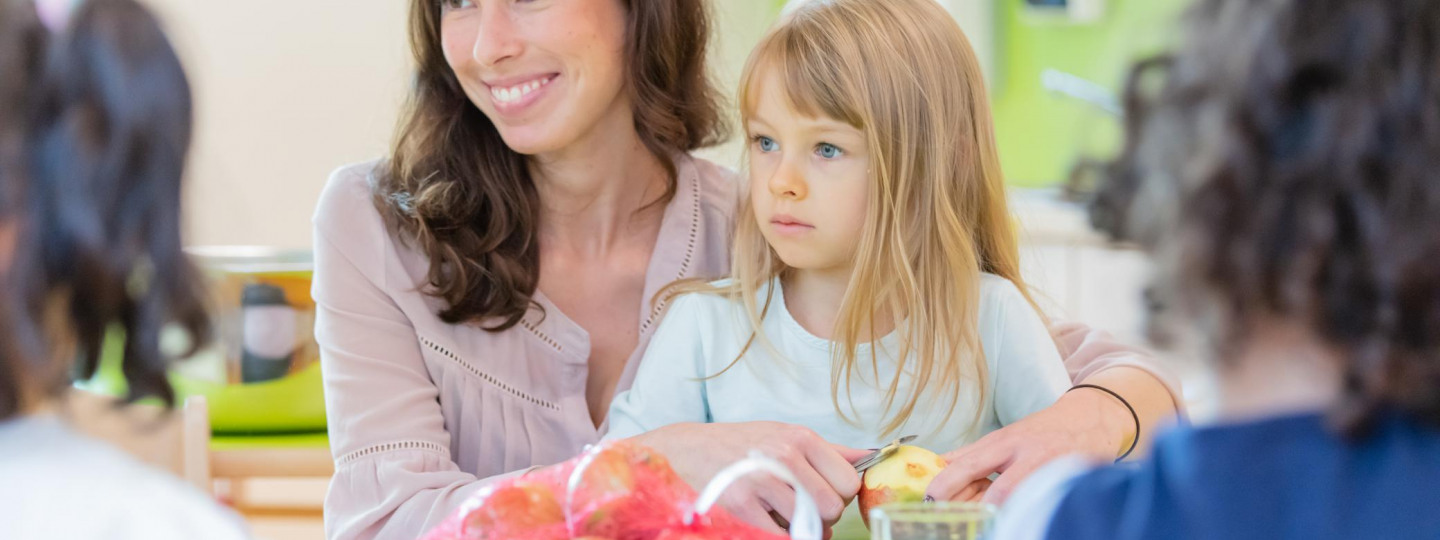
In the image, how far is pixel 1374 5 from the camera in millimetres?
589

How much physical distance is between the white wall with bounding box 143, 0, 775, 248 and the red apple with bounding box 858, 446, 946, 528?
271 cm

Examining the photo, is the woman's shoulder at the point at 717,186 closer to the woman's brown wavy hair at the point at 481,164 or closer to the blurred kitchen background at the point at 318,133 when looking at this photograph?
the woman's brown wavy hair at the point at 481,164

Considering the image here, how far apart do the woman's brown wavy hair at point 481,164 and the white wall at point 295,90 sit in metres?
2.07

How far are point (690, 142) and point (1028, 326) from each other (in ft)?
1.87

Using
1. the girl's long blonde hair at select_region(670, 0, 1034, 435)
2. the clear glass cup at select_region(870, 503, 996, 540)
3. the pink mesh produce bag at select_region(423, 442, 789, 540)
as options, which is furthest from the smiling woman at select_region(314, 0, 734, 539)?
the clear glass cup at select_region(870, 503, 996, 540)

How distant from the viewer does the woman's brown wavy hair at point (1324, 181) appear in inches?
23.0

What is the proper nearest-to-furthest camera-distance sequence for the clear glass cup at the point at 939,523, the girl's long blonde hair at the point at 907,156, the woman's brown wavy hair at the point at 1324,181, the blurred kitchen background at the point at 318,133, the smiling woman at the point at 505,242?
1. the woman's brown wavy hair at the point at 1324,181
2. the clear glass cup at the point at 939,523
3. the girl's long blonde hair at the point at 907,156
4. the smiling woman at the point at 505,242
5. the blurred kitchen background at the point at 318,133

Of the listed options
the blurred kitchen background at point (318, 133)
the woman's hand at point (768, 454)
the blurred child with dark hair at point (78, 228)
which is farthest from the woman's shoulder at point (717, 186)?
the blurred child with dark hair at point (78, 228)

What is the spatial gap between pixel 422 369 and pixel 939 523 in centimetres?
87

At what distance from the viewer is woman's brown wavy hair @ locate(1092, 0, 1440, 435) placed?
23.0 inches

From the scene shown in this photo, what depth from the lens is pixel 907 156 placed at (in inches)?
52.8

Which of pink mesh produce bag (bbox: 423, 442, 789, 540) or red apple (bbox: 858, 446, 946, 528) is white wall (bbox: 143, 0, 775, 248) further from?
pink mesh produce bag (bbox: 423, 442, 789, 540)

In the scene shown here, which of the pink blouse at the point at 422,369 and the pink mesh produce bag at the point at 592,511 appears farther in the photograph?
the pink blouse at the point at 422,369

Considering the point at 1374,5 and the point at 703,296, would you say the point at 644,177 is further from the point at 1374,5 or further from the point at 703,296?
the point at 1374,5
